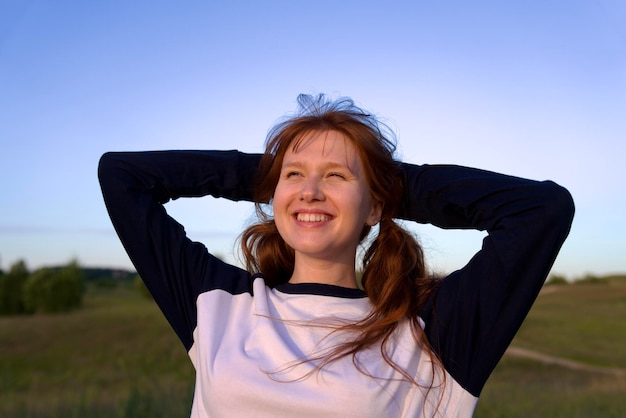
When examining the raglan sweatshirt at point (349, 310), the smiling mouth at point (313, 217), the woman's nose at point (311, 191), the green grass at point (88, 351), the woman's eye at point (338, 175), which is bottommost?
the green grass at point (88, 351)

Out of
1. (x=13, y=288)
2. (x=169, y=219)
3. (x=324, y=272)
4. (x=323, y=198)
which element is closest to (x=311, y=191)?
(x=323, y=198)

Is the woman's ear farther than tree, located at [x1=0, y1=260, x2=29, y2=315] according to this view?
No

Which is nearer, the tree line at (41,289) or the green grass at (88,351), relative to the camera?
the green grass at (88,351)

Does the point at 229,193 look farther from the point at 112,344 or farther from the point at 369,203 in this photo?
the point at 112,344

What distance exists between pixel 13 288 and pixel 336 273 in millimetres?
31220

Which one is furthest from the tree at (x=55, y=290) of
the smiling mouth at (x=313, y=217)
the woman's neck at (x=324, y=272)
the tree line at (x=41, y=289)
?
the smiling mouth at (x=313, y=217)

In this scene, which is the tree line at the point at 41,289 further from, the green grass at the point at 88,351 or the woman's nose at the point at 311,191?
the woman's nose at the point at 311,191

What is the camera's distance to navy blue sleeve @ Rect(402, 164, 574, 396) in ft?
5.95

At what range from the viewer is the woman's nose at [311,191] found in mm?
1961

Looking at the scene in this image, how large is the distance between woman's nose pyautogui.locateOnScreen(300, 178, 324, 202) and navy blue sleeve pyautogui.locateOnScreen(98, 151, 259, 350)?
0.38m

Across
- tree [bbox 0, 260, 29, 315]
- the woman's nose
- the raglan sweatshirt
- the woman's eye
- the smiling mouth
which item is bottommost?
tree [bbox 0, 260, 29, 315]

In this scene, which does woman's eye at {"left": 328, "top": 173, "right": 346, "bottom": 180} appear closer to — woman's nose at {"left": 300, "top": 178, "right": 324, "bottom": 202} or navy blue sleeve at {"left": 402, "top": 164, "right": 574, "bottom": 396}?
woman's nose at {"left": 300, "top": 178, "right": 324, "bottom": 202}

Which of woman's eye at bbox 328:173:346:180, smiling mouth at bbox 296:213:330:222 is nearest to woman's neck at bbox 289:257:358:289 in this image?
smiling mouth at bbox 296:213:330:222

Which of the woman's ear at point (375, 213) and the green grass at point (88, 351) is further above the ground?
the woman's ear at point (375, 213)
